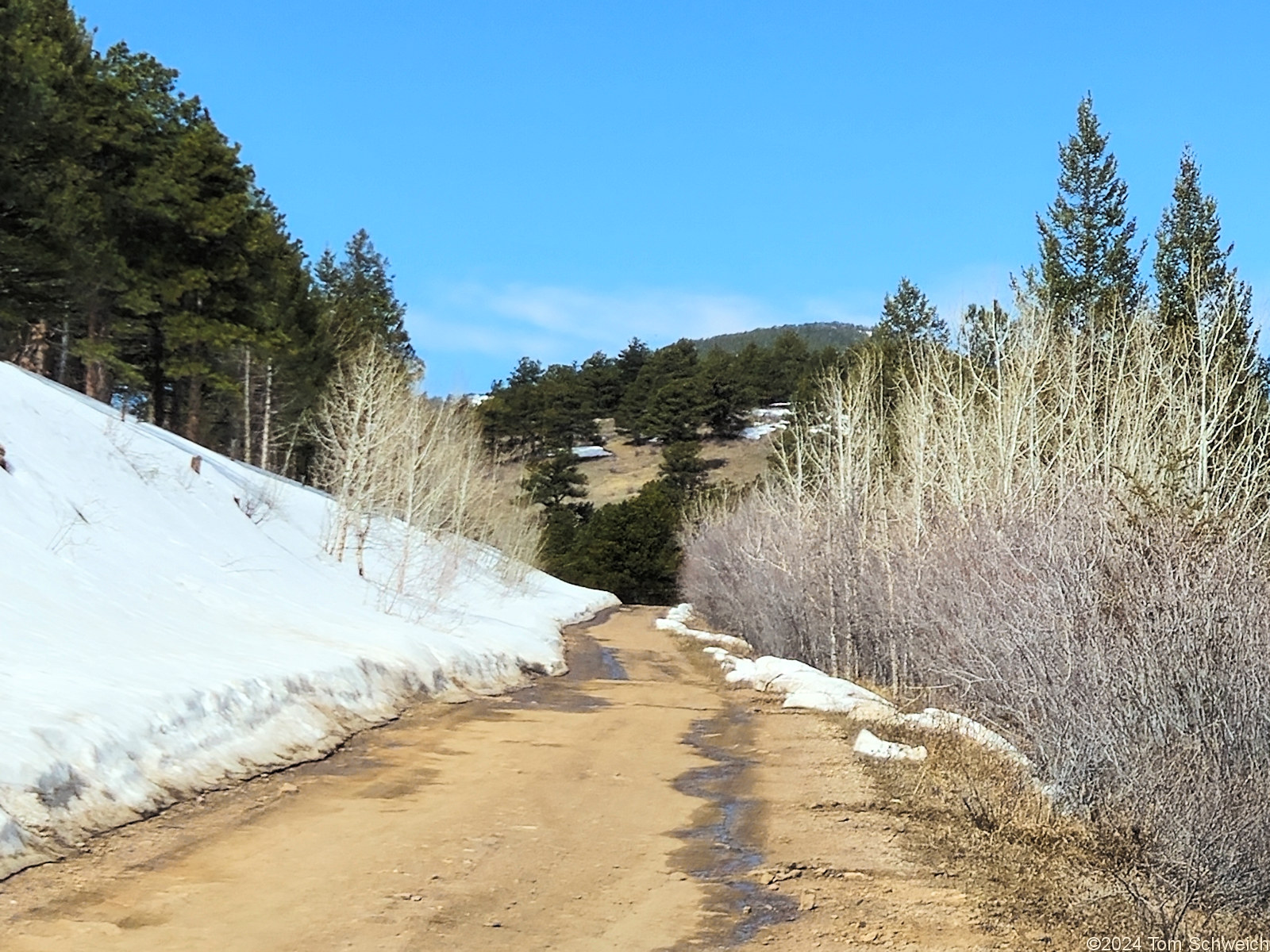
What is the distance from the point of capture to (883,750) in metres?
11.7

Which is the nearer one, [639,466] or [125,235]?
[125,235]

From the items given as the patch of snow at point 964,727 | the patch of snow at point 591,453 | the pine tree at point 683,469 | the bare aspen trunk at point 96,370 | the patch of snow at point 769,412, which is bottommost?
the patch of snow at point 964,727

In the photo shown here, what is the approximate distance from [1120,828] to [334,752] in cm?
723

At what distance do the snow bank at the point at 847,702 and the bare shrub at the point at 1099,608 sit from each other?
391 mm

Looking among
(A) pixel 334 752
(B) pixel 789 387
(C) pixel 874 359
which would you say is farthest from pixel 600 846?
Answer: (B) pixel 789 387

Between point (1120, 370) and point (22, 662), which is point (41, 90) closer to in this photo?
point (22, 662)

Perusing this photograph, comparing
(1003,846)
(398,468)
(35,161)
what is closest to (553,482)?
(398,468)

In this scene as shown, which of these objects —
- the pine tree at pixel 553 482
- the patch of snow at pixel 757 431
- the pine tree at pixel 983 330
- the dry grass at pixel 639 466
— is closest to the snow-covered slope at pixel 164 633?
the pine tree at pixel 983 330

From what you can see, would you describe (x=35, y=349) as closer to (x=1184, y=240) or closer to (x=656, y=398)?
(x=1184, y=240)

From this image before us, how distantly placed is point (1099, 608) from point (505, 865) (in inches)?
244

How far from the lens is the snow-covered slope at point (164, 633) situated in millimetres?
8156

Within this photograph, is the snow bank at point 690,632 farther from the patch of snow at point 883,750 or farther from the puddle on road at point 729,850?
the puddle on road at point 729,850

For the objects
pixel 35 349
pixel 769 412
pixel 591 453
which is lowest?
pixel 35 349

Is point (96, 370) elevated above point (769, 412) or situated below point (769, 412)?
below
